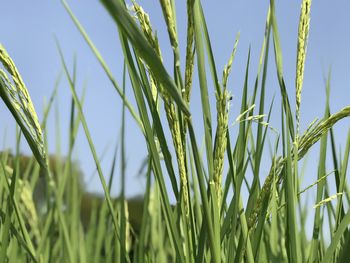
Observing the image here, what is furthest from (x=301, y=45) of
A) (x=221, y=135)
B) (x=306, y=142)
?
(x=221, y=135)

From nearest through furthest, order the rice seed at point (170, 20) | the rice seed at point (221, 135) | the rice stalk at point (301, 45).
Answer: the rice seed at point (170, 20)
the rice seed at point (221, 135)
the rice stalk at point (301, 45)

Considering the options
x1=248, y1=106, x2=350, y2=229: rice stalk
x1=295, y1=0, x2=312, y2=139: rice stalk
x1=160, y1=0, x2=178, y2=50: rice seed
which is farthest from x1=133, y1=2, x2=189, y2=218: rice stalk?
x1=295, y1=0, x2=312, y2=139: rice stalk

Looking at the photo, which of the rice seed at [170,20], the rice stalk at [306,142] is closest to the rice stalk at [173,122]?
the rice seed at [170,20]

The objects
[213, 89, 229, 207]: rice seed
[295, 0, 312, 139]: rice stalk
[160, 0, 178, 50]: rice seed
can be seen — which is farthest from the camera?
[295, 0, 312, 139]: rice stalk

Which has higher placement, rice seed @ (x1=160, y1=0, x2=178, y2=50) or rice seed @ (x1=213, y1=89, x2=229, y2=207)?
rice seed @ (x1=160, y1=0, x2=178, y2=50)

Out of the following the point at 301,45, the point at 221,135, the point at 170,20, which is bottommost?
the point at 221,135

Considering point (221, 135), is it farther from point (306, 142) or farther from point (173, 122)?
point (306, 142)

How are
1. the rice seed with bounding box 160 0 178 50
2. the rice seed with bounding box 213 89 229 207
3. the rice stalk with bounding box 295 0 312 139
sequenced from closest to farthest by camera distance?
the rice seed with bounding box 160 0 178 50
the rice seed with bounding box 213 89 229 207
the rice stalk with bounding box 295 0 312 139

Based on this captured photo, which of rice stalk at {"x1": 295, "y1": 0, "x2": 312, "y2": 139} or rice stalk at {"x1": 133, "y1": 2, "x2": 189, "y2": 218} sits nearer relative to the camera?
rice stalk at {"x1": 133, "y1": 2, "x2": 189, "y2": 218}

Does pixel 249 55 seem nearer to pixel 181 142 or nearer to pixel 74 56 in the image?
pixel 181 142

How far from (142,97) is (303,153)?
12.2 inches

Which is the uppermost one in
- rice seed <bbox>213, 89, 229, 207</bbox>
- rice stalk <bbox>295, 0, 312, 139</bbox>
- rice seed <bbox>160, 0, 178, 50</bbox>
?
rice stalk <bbox>295, 0, 312, 139</bbox>

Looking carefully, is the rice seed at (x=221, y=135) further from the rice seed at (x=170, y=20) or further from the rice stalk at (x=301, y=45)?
the rice stalk at (x=301, y=45)

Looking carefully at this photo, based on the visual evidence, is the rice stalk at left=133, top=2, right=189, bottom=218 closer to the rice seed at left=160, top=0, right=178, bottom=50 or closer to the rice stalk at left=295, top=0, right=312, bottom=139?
the rice seed at left=160, top=0, right=178, bottom=50
